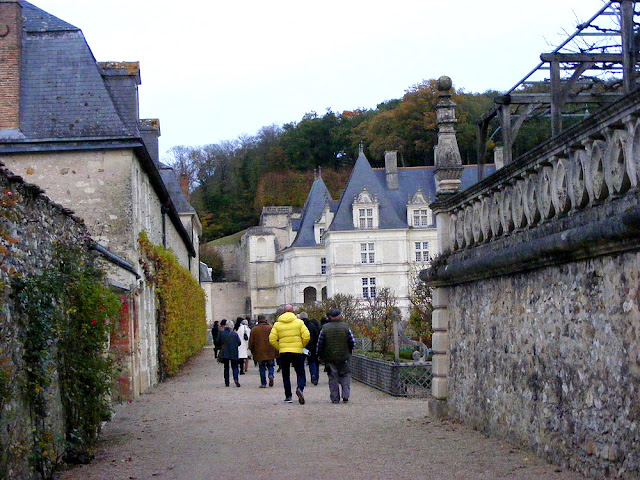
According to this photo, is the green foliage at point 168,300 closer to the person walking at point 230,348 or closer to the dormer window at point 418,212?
the person walking at point 230,348

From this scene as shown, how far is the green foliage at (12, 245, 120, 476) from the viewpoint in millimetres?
8266

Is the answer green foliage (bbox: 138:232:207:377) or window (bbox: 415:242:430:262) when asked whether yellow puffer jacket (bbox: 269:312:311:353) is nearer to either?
green foliage (bbox: 138:232:207:377)

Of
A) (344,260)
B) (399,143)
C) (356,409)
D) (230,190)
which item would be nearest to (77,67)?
(356,409)

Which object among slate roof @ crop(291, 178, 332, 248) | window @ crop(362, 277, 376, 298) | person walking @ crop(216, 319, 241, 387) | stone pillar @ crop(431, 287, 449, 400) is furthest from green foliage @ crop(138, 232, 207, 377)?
slate roof @ crop(291, 178, 332, 248)

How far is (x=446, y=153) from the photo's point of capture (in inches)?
509

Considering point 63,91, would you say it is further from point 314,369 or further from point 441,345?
point 441,345

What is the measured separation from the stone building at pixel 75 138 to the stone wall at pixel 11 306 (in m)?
9.18

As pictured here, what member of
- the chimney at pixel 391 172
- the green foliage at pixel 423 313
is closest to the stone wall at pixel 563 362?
the green foliage at pixel 423 313

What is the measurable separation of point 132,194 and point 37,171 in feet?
6.13

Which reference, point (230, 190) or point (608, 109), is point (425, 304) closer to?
point (608, 109)

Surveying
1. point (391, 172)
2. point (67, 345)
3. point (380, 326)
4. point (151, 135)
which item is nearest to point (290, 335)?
point (67, 345)

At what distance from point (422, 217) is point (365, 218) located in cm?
416

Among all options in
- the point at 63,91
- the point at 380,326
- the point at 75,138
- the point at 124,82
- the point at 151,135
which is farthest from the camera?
the point at 380,326

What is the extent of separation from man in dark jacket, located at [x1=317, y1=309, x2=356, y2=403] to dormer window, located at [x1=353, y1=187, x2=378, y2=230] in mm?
53526
